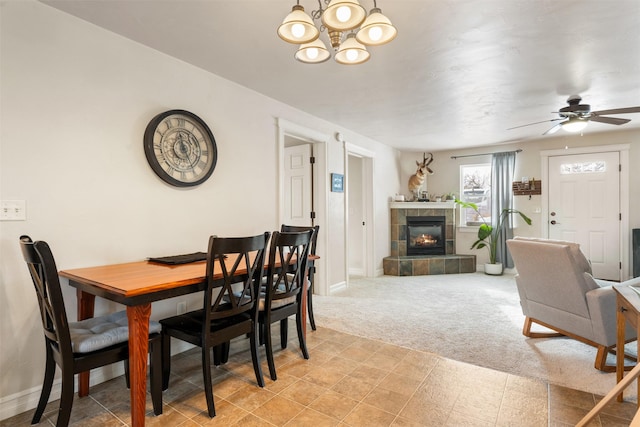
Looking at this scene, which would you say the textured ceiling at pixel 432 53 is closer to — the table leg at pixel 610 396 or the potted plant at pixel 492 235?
the table leg at pixel 610 396

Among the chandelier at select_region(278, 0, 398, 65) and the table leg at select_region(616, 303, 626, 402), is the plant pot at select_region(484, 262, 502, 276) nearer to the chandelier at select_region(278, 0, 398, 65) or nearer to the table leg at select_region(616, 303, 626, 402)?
the table leg at select_region(616, 303, 626, 402)

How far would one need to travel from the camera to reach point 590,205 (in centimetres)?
530

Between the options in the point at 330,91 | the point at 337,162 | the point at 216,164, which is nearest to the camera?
the point at 216,164

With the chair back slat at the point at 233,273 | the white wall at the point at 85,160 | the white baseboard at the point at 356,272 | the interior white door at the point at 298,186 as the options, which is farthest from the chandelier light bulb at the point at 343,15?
the white baseboard at the point at 356,272

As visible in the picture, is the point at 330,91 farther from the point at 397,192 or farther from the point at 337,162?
the point at 397,192

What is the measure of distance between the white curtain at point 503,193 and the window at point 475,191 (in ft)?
0.63

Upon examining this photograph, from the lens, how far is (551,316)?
274 centimetres

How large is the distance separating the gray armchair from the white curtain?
132 inches

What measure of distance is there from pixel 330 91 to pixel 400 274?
3560 mm

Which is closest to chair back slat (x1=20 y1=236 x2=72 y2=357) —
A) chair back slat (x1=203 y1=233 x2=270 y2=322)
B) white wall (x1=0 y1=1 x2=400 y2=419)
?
white wall (x1=0 y1=1 x2=400 y2=419)

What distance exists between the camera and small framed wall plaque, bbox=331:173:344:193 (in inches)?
178

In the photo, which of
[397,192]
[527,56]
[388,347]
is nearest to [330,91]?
[527,56]

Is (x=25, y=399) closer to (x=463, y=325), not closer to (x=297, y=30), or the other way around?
(x=297, y=30)

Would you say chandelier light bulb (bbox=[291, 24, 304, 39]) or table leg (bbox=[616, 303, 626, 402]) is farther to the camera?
table leg (bbox=[616, 303, 626, 402])
